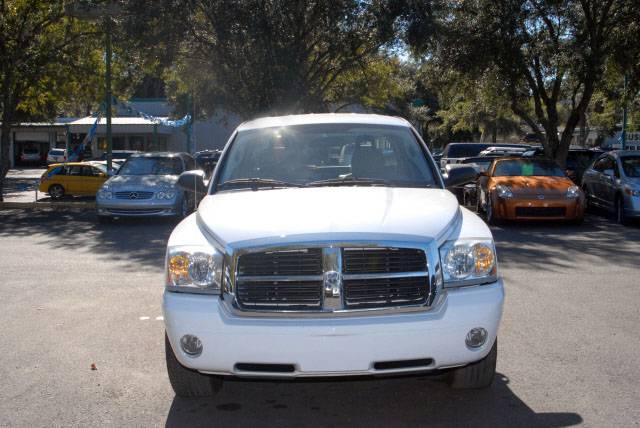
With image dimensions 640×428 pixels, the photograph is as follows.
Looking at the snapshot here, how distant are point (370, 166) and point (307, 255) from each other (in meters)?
1.77

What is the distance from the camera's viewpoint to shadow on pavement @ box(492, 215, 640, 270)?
35.5 feet

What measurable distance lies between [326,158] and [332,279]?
198cm

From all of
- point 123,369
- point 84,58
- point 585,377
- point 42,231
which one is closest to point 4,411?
point 123,369

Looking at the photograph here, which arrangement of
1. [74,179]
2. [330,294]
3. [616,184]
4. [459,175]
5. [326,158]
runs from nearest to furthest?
[330,294], [326,158], [459,175], [616,184], [74,179]

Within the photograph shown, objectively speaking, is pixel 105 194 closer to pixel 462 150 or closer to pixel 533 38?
pixel 533 38

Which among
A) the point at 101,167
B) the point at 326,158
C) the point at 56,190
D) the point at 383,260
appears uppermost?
the point at 326,158

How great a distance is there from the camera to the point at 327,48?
71.6 feet

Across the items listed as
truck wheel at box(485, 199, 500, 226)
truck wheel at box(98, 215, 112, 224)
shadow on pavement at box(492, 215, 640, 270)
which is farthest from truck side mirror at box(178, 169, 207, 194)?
truck wheel at box(98, 215, 112, 224)

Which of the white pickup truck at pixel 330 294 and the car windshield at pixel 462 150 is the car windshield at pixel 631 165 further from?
the car windshield at pixel 462 150

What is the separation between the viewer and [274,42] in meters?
20.2

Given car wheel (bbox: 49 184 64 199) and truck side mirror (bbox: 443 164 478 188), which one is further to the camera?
car wheel (bbox: 49 184 64 199)

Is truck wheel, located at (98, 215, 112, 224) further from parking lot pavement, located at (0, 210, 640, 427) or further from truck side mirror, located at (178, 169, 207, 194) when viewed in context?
truck side mirror, located at (178, 169, 207, 194)

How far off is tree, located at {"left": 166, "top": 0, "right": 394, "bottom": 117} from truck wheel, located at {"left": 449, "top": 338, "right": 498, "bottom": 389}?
15848 millimetres

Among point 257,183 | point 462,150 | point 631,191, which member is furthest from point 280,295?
point 462,150
